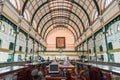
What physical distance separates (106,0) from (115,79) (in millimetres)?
14237

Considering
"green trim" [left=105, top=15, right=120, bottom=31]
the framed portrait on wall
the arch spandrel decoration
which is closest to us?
"green trim" [left=105, top=15, right=120, bottom=31]

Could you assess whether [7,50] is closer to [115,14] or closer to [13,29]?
[13,29]

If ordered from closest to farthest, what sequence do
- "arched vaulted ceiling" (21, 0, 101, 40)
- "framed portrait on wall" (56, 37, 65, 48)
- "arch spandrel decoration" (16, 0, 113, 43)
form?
"arch spandrel decoration" (16, 0, 113, 43)
"arched vaulted ceiling" (21, 0, 101, 40)
"framed portrait on wall" (56, 37, 65, 48)

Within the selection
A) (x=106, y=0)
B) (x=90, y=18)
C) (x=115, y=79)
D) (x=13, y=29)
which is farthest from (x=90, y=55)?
(x=115, y=79)

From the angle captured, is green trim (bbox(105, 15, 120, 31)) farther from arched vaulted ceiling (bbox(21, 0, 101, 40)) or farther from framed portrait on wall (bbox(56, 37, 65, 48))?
framed portrait on wall (bbox(56, 37, 65, 48))

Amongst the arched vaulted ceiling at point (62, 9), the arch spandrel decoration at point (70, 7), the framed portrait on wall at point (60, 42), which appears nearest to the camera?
the arch spandrel decoration at point (70, 7)

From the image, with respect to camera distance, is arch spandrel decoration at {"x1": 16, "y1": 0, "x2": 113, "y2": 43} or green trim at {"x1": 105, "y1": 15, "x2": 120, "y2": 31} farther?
arch spandrel decoration at {"x1": 16, "y1": 0, "x2": 113, "y2": 43}

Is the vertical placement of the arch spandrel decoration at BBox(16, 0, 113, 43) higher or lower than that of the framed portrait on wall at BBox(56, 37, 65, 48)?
higher

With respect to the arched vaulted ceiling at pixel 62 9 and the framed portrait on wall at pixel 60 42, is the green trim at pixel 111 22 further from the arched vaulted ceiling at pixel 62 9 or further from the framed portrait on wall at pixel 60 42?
the framed portrait on wall at pixel 60 42

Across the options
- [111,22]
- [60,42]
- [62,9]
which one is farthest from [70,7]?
[60,42]

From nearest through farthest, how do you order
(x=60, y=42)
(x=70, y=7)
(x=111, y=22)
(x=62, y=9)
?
(x=111, y=22) → (x=70, y=7) → (x=62, y=9) → (x=60, y=42)

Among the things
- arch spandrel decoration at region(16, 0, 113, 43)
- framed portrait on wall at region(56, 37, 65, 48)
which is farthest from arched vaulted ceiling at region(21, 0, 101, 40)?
framed portrait on wall at region(56, 37, 65, 48)

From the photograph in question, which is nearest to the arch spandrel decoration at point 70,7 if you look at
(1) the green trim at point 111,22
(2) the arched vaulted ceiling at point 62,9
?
(2) the arched vaulted ceiling at point 62,9

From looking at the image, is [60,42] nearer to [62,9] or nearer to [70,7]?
[62,9]
